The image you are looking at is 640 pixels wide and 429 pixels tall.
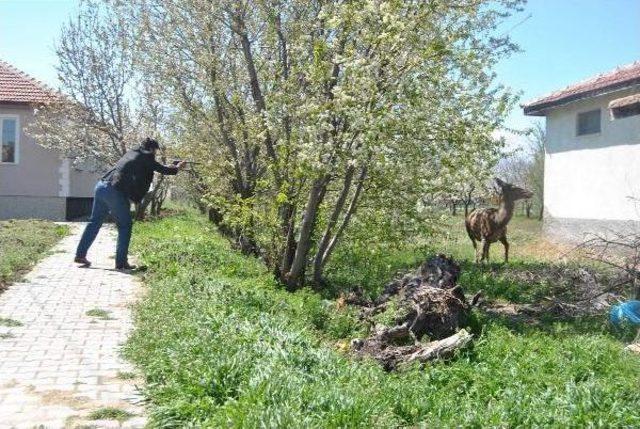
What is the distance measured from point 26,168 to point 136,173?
569 inches

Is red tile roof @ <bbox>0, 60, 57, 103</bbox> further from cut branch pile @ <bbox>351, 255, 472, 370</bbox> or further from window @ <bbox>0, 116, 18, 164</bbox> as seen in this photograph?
cut branch pile @ <bbox>351, 255, 472, 370</bbox>

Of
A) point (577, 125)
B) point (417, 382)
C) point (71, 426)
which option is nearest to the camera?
point (71, 426)

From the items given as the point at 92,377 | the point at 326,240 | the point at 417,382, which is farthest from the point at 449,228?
the point at 92,377

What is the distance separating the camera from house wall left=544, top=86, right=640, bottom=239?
1628 cm

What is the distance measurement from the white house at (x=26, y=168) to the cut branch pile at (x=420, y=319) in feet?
58.6

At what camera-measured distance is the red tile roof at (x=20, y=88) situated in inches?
887

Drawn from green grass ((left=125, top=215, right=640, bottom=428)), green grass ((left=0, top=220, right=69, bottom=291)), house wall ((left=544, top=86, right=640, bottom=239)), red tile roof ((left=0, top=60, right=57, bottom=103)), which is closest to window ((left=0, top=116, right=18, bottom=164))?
red tile roof ((left=0, top=60, right=57, bottom=103))

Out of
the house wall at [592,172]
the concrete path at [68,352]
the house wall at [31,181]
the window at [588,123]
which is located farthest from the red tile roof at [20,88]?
the window at [588,123]

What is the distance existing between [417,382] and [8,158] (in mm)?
21172

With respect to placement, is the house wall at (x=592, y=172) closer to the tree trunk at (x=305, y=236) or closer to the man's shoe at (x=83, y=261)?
the tree trunk at (x=305, y=236)

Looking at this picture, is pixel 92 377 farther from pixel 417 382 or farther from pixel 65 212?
pixel 65 212

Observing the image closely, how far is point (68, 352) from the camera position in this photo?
19.6ft

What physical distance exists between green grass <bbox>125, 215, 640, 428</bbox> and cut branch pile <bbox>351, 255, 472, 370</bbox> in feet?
0.68

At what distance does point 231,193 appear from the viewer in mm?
13141
